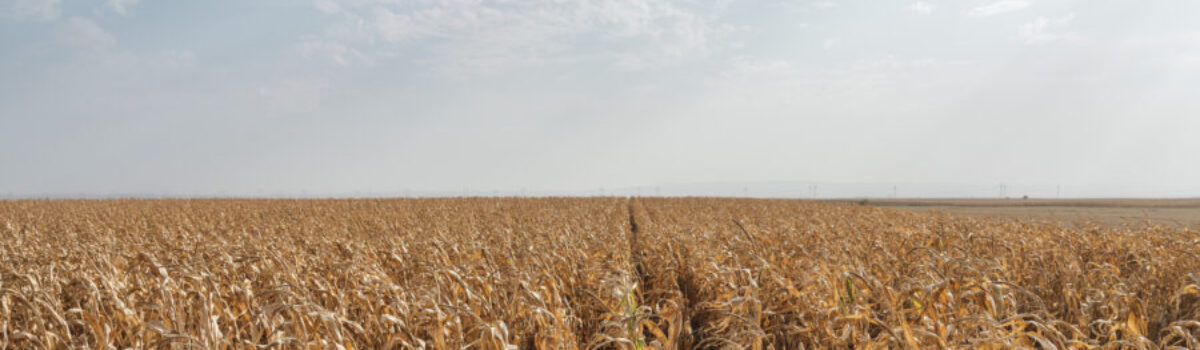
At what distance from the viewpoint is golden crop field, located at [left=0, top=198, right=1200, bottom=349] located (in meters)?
3.21

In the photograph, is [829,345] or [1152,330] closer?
[829,345]

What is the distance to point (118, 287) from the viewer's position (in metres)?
4.71

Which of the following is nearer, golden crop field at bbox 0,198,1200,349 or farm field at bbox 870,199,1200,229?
golden crop field at bbox 0,198,1200,349

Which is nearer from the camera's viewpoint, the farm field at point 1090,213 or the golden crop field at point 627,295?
the golden crop field at point 627,295

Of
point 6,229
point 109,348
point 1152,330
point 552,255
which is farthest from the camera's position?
point 6,229

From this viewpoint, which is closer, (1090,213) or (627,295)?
(627,295)

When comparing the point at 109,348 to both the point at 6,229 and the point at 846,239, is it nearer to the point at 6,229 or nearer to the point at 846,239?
the point at 846,239

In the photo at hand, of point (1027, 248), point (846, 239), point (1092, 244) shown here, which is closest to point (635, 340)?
point (846, 239)

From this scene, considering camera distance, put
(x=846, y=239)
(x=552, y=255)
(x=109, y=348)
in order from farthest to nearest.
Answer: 1. (x=846, y=239)
2. (x=552, y=255)
3. (x=109, y=348)

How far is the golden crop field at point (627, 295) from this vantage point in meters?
3.21

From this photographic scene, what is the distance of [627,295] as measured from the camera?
171 inches

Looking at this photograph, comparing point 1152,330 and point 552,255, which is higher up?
point 552,255

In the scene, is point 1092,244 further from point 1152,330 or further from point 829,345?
point 829,345

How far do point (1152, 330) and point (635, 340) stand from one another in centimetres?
519
